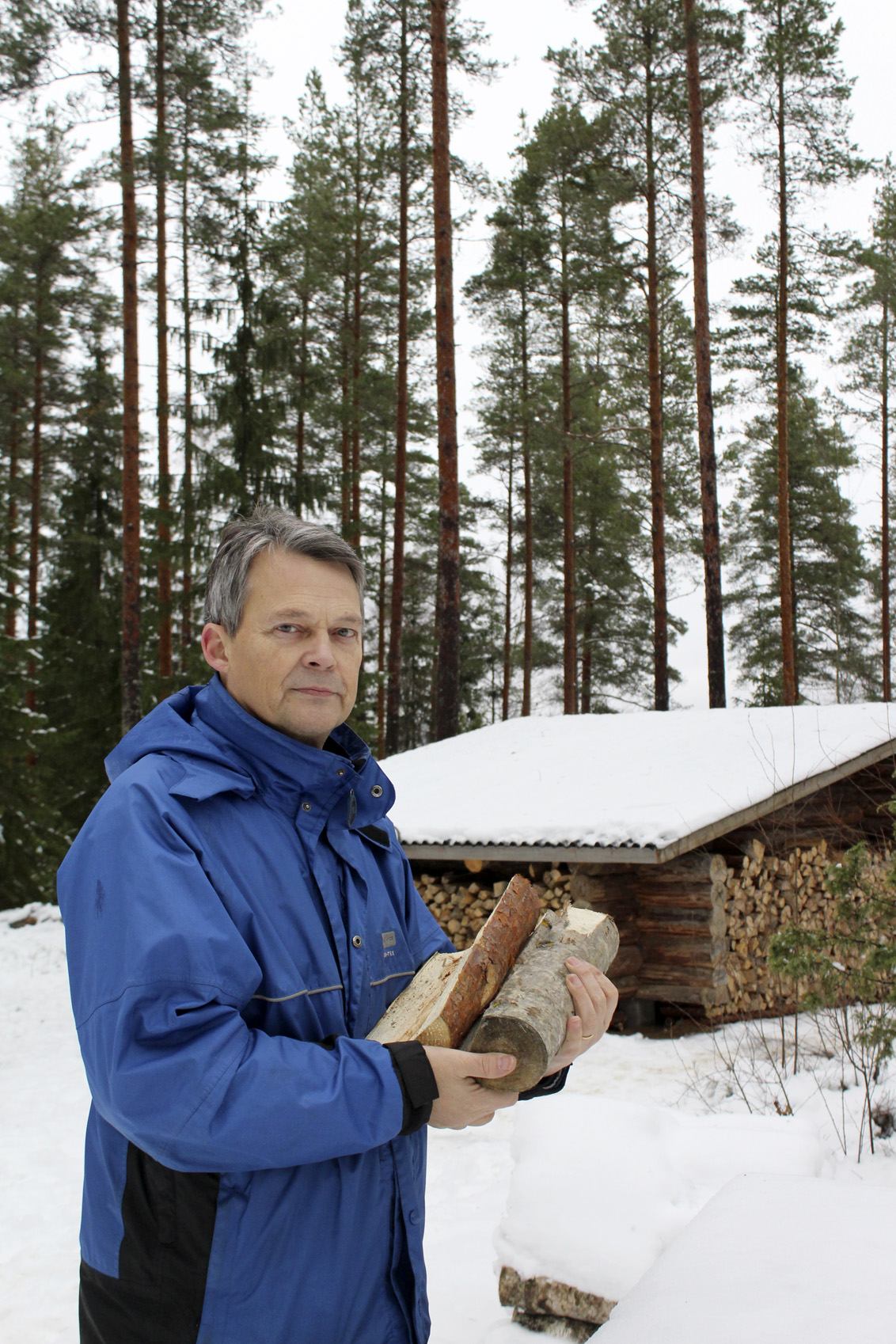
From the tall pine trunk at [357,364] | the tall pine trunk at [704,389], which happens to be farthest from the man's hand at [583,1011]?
the tall pine trunk at [357,364]

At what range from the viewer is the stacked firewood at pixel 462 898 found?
788 cm

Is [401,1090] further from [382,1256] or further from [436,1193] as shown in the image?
[436,1193]

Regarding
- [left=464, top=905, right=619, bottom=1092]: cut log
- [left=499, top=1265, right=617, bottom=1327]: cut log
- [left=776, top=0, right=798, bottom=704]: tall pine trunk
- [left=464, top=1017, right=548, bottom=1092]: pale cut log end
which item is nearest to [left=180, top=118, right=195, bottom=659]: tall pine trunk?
[left=776, top=0, right=798, bottom=704]: tall pine trunk

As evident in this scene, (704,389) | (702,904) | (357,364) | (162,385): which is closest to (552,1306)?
(702,904)

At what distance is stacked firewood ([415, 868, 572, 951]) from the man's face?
6087 mm

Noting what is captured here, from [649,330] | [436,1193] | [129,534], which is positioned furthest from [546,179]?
[436,1193]

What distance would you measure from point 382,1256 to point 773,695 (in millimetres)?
22388

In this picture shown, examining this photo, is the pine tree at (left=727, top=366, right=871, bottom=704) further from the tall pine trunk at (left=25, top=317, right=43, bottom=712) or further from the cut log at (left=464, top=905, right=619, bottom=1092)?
the cut log at (left=464, top=905, right=619, bottom=1092)

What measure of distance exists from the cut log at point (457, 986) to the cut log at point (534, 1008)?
0.03 m

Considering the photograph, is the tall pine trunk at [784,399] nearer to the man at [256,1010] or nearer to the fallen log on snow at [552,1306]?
the fallen log on snow at [552,1306]

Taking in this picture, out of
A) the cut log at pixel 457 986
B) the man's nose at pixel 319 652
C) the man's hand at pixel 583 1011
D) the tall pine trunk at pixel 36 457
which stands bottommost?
the man's hand at pixel 583 1011

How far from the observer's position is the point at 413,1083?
1.47m

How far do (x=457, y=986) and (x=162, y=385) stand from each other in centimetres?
1631

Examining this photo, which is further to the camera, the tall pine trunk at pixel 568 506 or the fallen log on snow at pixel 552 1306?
the tall pine trunk at pixel 568 506
